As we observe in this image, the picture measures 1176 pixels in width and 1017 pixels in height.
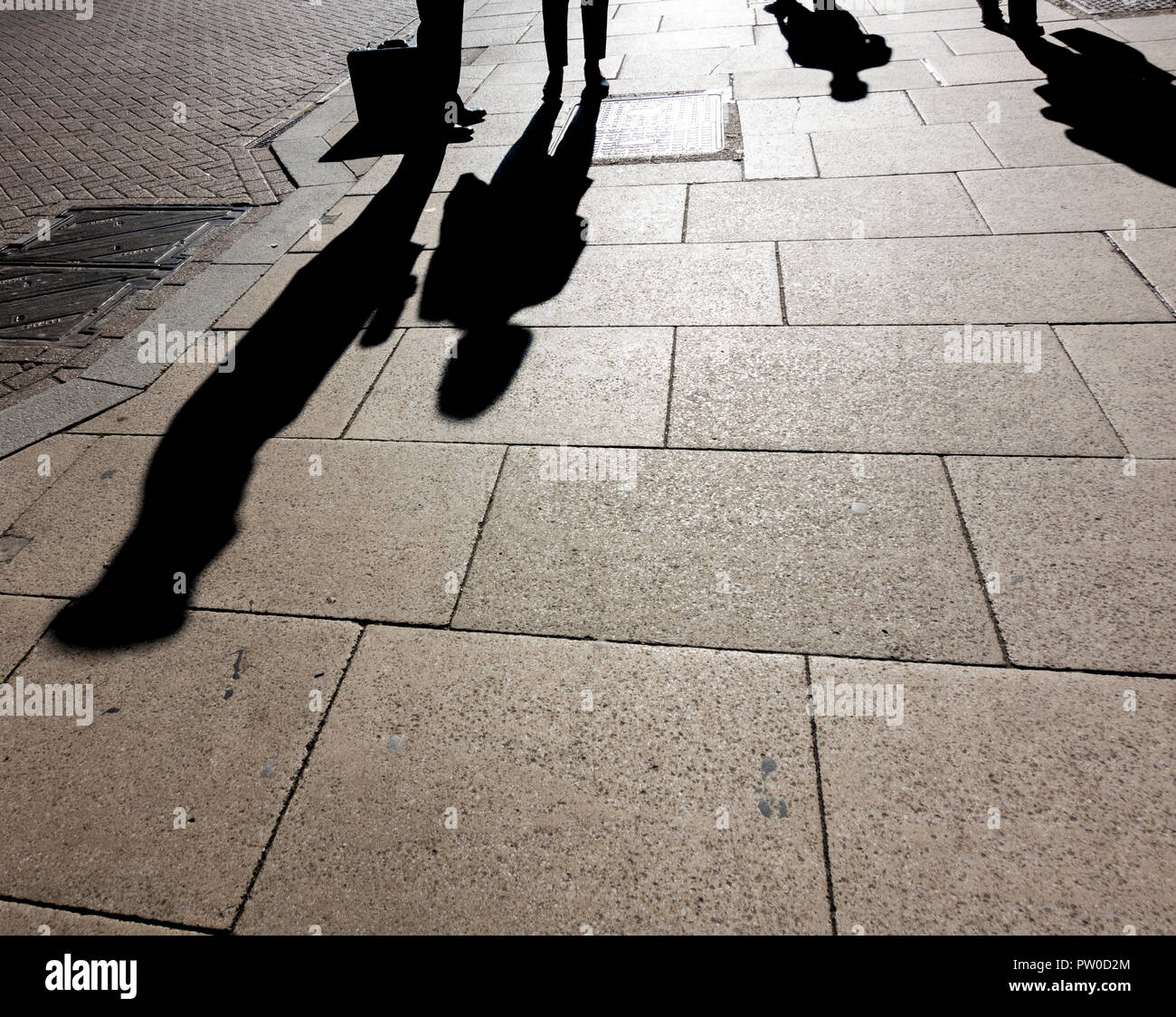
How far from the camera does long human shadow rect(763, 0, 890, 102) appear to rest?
6875 millimetres

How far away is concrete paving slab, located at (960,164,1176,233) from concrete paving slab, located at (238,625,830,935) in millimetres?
3936

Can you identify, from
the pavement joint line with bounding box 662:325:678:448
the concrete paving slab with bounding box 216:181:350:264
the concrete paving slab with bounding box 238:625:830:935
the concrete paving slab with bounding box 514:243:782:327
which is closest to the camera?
the concrete paving slab with bounding box 238:625:830:935

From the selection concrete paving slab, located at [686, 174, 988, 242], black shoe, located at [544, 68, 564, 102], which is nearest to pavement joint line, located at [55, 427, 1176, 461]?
concrete paving slab, located at [686, 174, 988, 242]

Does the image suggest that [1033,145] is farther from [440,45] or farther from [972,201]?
[440,45]

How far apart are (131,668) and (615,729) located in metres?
1.94

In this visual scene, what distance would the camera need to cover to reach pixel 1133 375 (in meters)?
3.54

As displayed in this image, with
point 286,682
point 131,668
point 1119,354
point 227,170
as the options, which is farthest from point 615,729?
point 227,170

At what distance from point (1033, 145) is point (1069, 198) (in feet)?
3.18

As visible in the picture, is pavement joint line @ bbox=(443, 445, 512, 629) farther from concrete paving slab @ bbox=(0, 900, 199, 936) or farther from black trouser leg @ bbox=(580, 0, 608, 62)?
black trouser leg @ bbox=(580, 0, 608, 62)

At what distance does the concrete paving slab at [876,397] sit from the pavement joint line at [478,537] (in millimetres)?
847

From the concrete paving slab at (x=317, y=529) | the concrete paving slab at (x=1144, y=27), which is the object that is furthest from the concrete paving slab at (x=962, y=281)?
the concrete paving slab at (x=1144, y=27)

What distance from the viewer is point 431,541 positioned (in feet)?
10.4
